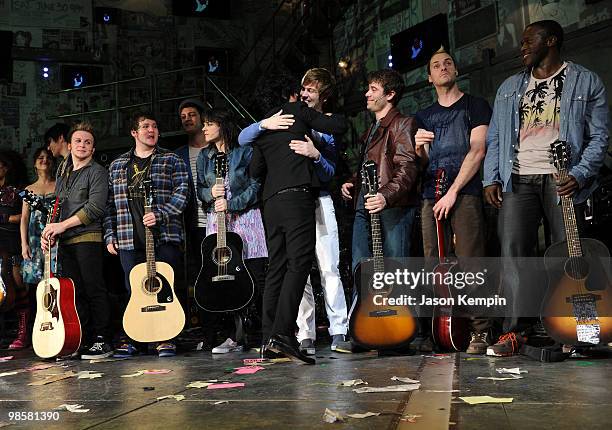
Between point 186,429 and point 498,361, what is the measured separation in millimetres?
1884

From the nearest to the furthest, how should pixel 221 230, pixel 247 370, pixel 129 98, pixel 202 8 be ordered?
pixel 247 370, pixel 221 230, pixel 129 98, pixel 202 8

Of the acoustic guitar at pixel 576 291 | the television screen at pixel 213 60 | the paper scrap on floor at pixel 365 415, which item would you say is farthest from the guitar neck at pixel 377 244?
the television screen at pixel 213 60

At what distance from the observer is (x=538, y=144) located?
3918mm

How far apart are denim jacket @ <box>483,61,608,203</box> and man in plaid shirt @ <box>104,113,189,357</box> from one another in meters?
2.20

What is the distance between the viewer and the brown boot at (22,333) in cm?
579

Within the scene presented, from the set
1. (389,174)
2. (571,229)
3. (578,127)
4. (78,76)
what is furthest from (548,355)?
(78,76)

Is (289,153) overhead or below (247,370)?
overhead

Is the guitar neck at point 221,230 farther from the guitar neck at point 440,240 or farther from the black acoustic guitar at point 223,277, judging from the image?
the guitar neck at point 440,240

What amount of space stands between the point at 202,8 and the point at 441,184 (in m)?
11.9

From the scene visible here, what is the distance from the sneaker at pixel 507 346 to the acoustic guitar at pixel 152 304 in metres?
2.02

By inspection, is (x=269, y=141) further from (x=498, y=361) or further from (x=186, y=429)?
(x=186, y=429)

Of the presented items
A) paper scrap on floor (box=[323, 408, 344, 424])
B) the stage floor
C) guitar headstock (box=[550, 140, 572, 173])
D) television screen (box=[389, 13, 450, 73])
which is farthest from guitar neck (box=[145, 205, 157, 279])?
television screen (box=[389, 13, 450, 73])

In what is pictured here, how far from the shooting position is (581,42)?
30.1 ft

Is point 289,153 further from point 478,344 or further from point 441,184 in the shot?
point 478,344
